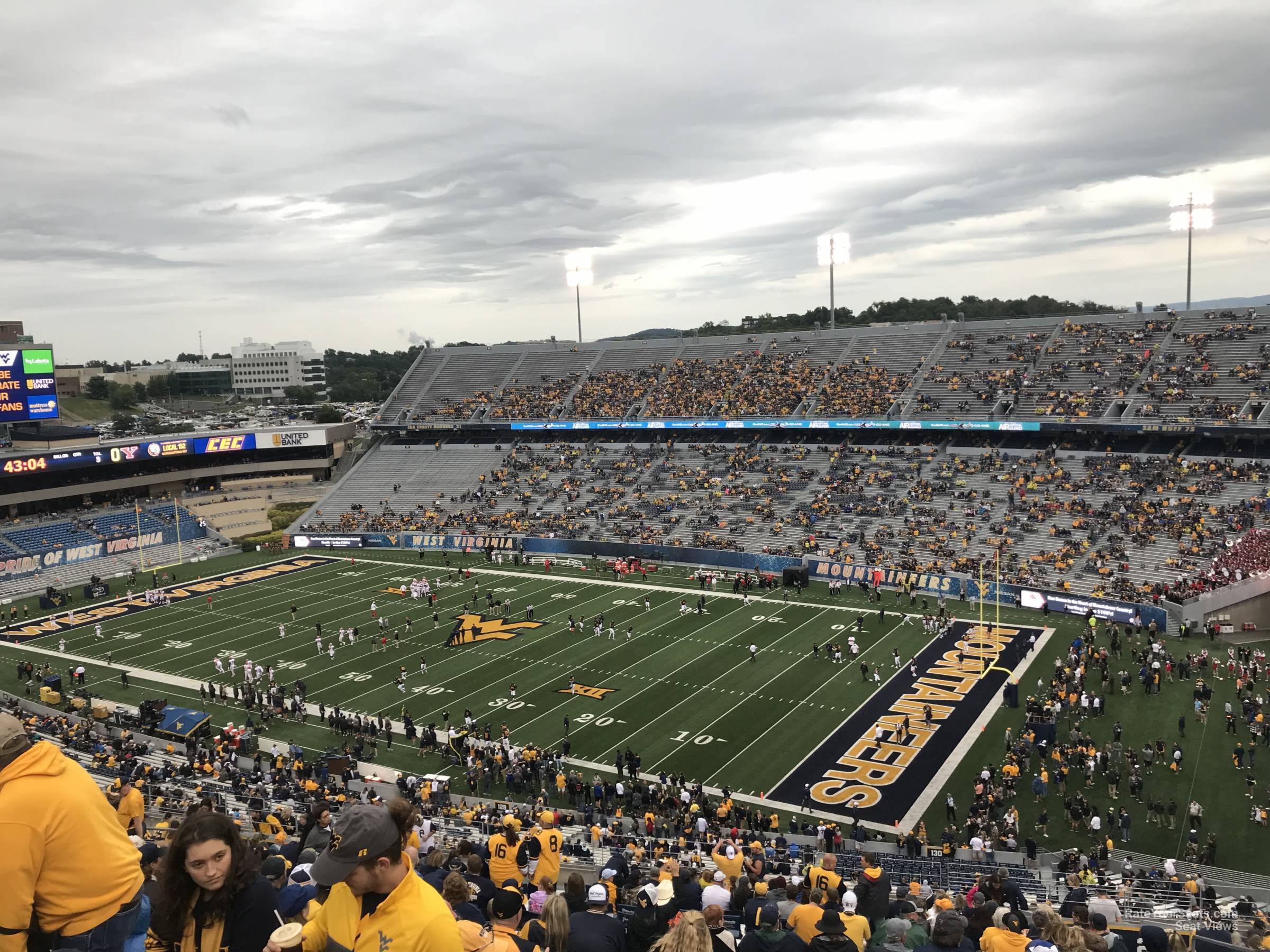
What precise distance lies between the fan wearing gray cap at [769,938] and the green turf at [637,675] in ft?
53.9

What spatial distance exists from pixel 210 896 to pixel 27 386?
61499mm

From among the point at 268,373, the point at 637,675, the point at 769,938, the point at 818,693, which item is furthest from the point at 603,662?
the point at 268,373

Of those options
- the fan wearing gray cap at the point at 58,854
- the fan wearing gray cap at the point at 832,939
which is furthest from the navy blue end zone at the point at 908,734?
the fan wearing gray cap at the point at 58,854

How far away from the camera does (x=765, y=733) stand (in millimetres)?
27781

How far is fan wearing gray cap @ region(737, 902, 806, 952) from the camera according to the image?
6785 mm

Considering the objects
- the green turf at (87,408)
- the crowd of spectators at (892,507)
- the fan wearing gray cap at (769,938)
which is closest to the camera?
the fan wearing gray cap at (769,938)

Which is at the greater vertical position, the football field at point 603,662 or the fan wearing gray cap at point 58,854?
the fan wearing gray cap at point 58,854

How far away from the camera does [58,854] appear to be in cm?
371

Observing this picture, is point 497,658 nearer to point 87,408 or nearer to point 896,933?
point 896,933

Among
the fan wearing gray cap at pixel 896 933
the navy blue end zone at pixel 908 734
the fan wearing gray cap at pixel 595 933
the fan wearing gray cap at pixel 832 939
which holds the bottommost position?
the navy blue end zone at pixel 908 734

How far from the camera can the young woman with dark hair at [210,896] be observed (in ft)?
12.6

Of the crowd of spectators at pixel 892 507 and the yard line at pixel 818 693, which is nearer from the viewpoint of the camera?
the yard line at pixel 818 693

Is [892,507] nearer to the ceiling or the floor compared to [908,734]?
nearer to the ceiling

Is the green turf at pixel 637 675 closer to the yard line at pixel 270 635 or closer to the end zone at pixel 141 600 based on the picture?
the yard line at pixel 270 635
